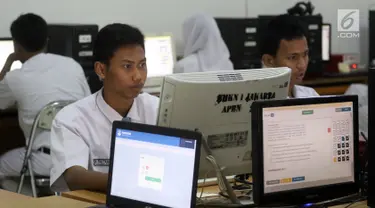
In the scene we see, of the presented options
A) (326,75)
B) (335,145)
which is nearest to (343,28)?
(326,75)

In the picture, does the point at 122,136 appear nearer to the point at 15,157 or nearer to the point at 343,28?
the point at 15,157

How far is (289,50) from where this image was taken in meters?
3.10

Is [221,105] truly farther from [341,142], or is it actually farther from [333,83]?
[333,83]

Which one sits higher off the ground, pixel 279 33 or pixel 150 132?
pixel 279 33

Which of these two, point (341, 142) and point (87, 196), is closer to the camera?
point (341, 142)

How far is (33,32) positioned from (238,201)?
242 cm

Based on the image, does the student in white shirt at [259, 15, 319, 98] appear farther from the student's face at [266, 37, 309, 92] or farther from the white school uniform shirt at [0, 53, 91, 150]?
the white school uniform shirt at [0, 53, 91, 150]

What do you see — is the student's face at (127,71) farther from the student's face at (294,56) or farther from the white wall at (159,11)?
the white wall at (159,11)

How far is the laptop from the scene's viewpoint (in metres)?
1.72

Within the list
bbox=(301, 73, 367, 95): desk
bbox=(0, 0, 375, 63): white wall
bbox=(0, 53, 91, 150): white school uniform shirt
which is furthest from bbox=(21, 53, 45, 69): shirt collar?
bbox=(301, 73, 367, 95): desk

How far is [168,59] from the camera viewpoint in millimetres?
5238

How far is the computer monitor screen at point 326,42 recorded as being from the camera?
20.1ft

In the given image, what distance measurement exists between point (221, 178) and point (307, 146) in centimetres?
28

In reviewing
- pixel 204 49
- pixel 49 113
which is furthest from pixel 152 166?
pixel 204 49
